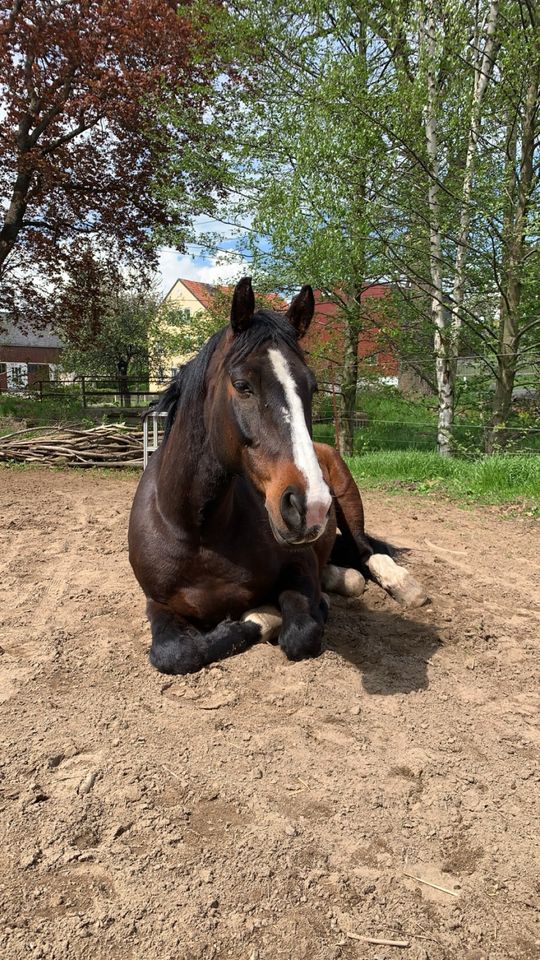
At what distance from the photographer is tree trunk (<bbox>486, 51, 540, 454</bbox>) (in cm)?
812

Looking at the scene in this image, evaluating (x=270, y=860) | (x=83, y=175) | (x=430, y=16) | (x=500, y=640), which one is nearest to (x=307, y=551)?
(x=500, y=640)

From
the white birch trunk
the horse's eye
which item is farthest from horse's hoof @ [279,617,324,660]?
the white birch trunk

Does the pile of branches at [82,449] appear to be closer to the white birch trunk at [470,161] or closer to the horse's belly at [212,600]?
the white birch trunk at [470,161]

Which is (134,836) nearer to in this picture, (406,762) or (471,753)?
(406,762)

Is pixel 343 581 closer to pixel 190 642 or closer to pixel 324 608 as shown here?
pixel 324 608

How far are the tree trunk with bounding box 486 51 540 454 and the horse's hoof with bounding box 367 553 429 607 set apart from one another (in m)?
5.33

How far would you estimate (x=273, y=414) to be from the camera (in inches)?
84.4

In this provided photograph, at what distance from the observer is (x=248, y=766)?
1991 mm

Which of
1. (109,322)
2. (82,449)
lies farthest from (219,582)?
(109,322)

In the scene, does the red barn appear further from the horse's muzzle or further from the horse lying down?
the horse's muzzle

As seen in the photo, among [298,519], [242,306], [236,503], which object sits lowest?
[236,503]

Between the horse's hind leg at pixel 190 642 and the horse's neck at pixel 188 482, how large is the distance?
49cm

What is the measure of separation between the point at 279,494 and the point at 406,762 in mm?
1057

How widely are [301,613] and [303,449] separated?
1.08 m
